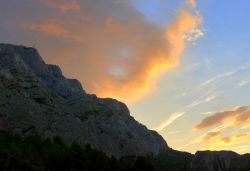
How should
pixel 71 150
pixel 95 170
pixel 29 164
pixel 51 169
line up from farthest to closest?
pixel 71 150 < pixel 95 170 < pixel 51 169 < pixel 29 164

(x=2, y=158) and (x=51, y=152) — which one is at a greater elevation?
(x=51, y=152)

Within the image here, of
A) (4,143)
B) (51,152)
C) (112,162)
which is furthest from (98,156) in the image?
(4,143)

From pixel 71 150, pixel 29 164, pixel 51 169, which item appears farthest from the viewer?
pixel 71 150

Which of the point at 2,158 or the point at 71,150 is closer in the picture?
the point at 2,158

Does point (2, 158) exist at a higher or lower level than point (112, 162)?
lower

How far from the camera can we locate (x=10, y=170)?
143000mm

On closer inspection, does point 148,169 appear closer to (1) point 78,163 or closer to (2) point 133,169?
(2) point 133,169

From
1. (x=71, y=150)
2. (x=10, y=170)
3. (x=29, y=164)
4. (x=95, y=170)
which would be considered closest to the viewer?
(x=10, y=170)

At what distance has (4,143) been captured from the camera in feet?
611

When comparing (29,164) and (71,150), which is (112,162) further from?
(29,164)

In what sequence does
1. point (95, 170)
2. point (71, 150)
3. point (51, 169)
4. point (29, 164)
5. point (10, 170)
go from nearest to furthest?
point (10, 170) < point (29, 164) < point (51, 169) < point (95, 170) < point (71, 150)

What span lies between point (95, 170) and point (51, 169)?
66.7ft

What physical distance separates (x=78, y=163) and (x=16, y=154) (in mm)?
25905

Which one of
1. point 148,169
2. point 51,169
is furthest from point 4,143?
point 148,169
